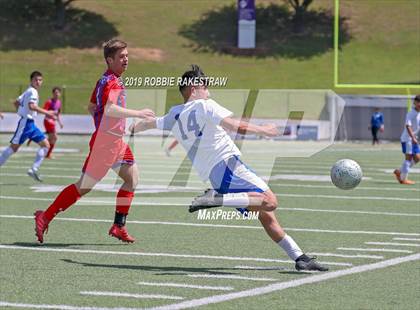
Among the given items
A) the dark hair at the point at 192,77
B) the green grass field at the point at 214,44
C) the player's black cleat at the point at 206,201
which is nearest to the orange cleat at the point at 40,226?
the player's black cleat at the point at 206,201

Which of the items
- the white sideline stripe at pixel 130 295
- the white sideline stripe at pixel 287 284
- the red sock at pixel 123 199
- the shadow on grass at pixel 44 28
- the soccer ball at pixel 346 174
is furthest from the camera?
the shadow on grass at pixel 44 28

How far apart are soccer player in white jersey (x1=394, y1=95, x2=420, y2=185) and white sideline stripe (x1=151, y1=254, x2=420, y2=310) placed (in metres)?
9.30

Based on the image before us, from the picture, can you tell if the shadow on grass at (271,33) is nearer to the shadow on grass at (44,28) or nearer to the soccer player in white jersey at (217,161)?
the shadow on grass at (44,28)

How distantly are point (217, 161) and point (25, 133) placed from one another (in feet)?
32.4

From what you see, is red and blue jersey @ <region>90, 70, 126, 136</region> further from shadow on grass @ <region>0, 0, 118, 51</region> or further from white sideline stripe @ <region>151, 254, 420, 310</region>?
shadow on grass @ <region>0, 0, 118, 51</region>

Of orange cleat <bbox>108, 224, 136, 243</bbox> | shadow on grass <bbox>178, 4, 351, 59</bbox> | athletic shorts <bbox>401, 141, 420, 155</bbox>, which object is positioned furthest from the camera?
shadow on grass <bbox>178, 4, 351, 59</bbox>

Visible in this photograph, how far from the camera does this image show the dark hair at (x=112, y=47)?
9.71 meters

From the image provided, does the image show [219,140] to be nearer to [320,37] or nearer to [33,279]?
[33,279]

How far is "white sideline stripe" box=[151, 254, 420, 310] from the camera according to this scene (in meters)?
6.82

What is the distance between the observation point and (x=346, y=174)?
9.48 m

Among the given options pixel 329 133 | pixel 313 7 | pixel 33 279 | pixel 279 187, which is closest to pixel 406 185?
pixel 279 187

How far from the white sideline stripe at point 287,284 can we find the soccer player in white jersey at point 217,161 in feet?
0.77

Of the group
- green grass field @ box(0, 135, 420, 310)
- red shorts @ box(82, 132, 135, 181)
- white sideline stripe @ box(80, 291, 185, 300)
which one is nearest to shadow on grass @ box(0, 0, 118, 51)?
green grass field @ box(0, 135, 420, 310)

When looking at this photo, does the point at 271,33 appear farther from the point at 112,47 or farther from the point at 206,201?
the point at 206,201
